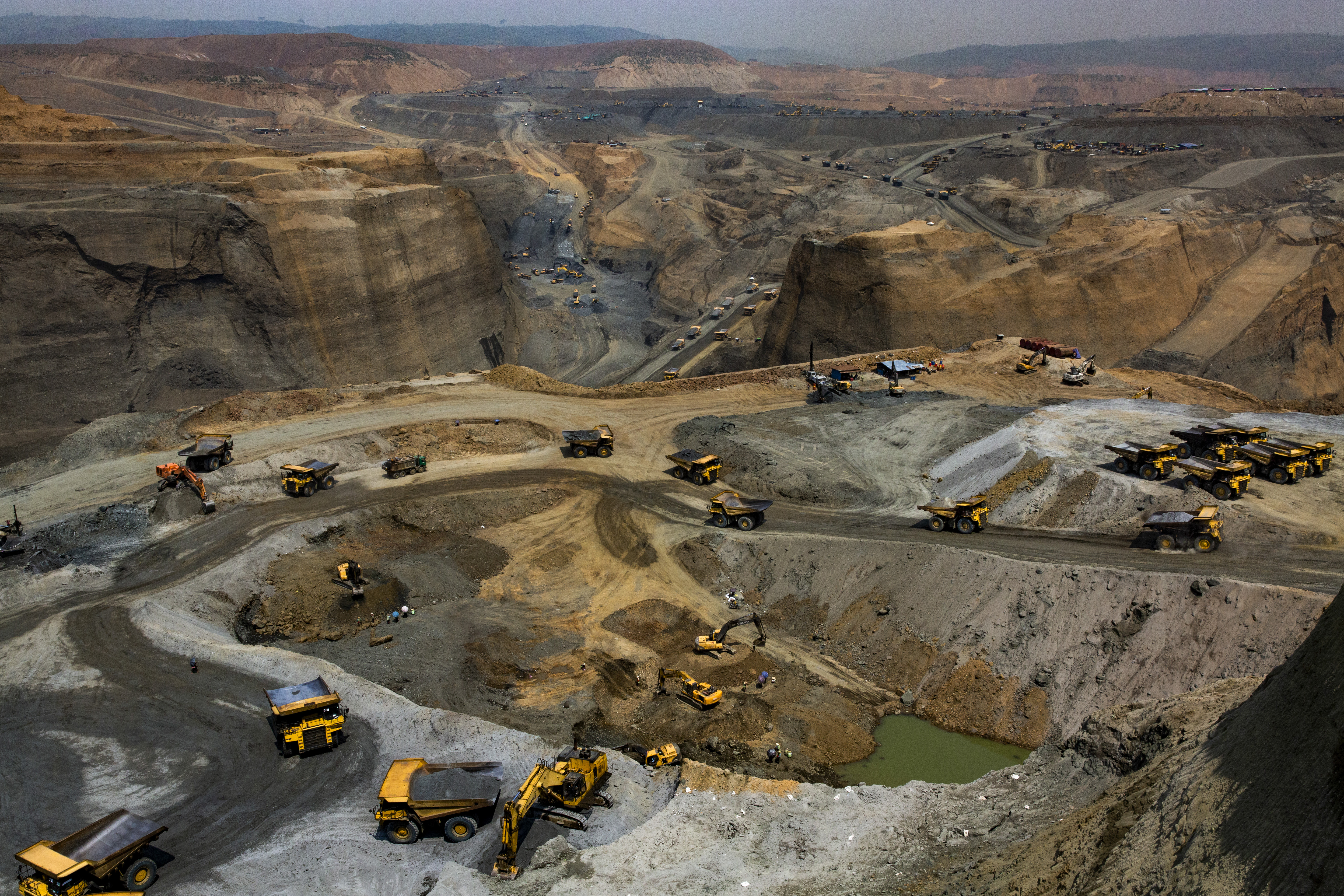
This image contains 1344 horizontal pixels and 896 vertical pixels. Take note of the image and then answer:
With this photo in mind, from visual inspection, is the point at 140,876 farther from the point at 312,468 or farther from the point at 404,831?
the point at 312,468

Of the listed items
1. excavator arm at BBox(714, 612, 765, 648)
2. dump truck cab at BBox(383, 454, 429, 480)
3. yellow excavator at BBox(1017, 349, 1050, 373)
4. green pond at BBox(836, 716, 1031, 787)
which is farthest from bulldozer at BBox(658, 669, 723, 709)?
yellow excavator at BBox(1017, 349, 1050, 373)

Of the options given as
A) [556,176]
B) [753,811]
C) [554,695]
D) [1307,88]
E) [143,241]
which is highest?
[1307,88]

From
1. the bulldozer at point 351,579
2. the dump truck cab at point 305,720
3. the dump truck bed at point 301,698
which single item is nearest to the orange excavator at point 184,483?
the bulldozer at point 351,579

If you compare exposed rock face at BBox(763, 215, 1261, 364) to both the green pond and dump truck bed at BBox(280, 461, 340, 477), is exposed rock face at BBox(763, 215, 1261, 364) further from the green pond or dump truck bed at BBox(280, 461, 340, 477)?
the green pond

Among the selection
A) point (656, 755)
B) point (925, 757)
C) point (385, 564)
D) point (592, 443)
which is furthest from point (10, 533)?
point (925, 757)

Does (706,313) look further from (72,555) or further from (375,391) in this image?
(72,555)

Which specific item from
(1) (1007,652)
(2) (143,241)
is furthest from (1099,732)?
(2) (143,241)

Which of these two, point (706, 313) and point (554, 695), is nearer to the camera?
point (554, 695)

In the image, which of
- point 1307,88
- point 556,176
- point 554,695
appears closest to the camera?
point 554,695
